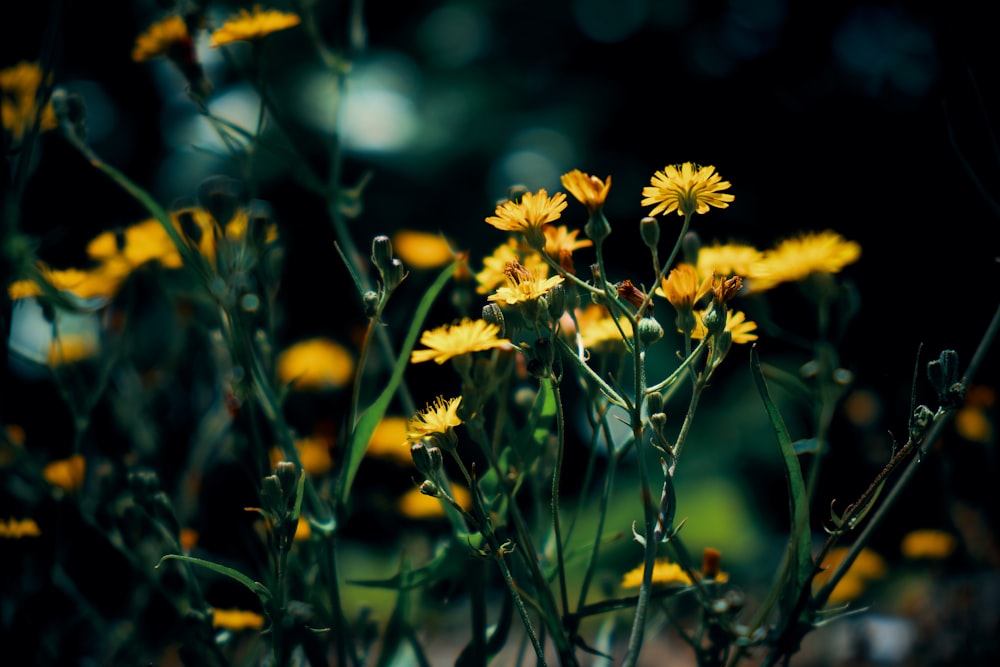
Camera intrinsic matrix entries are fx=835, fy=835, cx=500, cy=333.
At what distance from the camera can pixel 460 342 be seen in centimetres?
63

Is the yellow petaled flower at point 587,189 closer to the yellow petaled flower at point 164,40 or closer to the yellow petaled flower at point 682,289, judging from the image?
the yellow petaled flower at point 682,289

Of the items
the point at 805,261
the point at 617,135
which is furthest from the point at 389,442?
the point at 617,135

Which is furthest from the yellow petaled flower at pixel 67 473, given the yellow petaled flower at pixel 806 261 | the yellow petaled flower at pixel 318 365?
the yellow petaled flower at pixel 806 261

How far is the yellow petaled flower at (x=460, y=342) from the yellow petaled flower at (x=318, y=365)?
0.63 m

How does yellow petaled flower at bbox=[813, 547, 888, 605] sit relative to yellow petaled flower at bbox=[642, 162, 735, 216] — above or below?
below

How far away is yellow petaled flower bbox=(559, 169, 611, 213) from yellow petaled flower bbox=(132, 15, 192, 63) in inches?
20.9

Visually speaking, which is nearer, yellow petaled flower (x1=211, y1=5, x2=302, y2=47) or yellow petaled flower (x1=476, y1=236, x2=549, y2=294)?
yellow petaled flower (x1=476, y1=236, x2=549, y2=294)

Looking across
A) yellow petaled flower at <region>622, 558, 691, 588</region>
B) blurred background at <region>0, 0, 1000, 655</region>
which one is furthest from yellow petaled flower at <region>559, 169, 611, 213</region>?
blurred background at <region>0, 0, 1000, 655</region>

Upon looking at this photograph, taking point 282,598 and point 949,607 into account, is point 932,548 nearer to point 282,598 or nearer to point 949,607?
point 949,607

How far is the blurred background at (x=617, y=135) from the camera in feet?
7.39

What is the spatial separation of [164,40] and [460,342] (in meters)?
0.54

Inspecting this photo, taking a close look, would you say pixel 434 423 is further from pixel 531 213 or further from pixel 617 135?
pixel 617 135

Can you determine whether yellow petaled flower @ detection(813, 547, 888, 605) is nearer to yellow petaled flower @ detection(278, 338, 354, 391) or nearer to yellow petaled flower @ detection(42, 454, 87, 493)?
yellow petaled flower @ detection(278, 338, 354, 391)

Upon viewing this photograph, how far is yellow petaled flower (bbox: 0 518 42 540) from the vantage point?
2.57 ft
